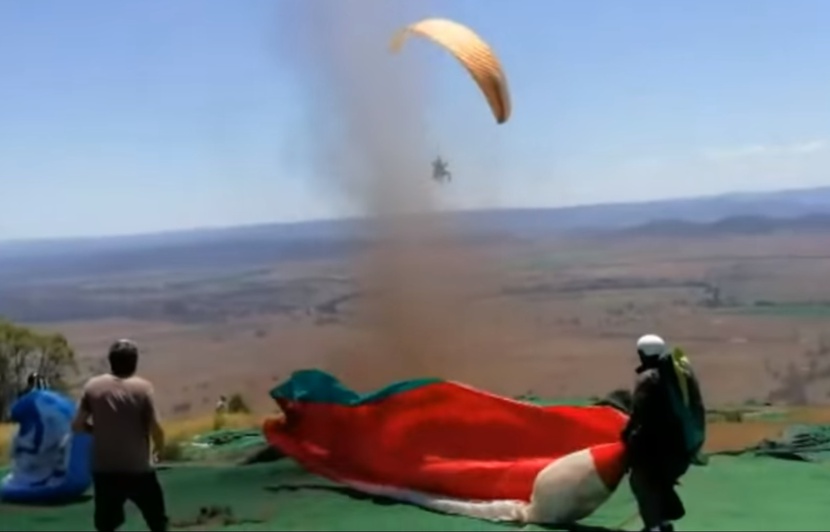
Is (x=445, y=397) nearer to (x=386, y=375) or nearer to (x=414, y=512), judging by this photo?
(x=414, y=512)

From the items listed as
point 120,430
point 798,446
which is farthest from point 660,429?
point 798,446

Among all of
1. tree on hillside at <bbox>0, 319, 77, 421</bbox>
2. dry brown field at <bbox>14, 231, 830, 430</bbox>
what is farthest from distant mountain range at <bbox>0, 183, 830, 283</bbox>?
tree on hillside at <bbox>0, 319, 77, 421</bbox>

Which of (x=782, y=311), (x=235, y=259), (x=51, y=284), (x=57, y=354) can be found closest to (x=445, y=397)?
(x=57, y=354)

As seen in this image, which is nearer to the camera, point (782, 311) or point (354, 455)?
point (354, 455)

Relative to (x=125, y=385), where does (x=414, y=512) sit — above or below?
below

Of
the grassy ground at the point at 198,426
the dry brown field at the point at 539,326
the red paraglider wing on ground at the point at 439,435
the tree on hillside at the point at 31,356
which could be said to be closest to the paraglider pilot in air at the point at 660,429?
the red paraglider wing on ground at the point at 439,435

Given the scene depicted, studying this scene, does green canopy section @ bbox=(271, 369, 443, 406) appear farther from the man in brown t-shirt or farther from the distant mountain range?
the distant mountain range

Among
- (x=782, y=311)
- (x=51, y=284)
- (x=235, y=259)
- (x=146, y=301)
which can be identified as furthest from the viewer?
(x=235, y=259)

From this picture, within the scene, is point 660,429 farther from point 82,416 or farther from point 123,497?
point 82,416
